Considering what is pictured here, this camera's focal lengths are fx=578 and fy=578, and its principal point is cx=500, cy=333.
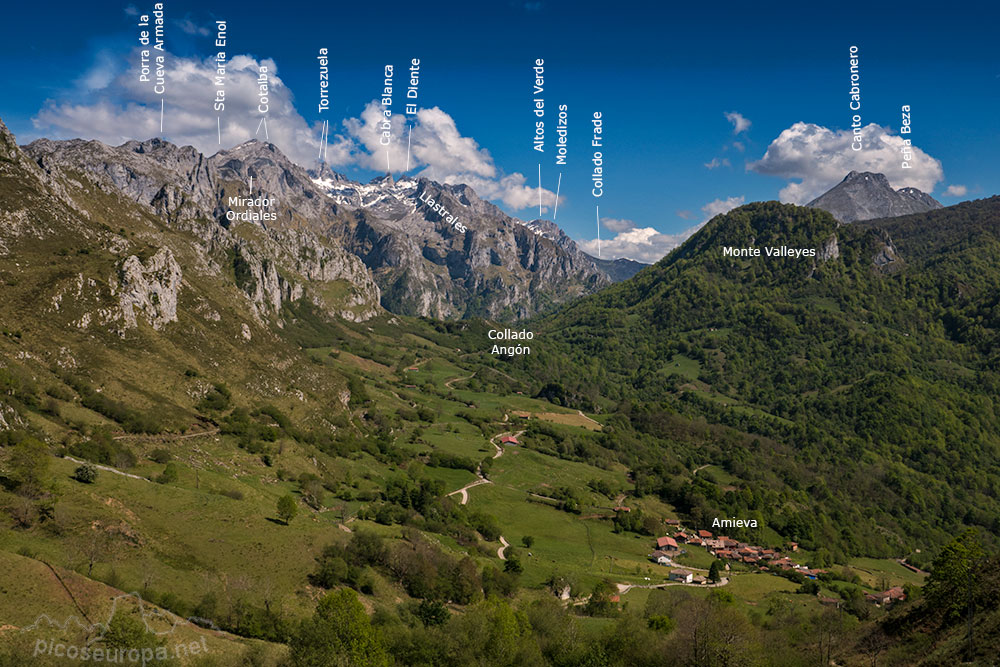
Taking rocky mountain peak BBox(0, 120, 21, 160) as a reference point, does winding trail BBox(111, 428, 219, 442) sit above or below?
below

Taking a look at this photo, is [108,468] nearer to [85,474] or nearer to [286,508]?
[85,474]

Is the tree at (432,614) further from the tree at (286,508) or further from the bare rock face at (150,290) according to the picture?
the bare rock face at (150,290)

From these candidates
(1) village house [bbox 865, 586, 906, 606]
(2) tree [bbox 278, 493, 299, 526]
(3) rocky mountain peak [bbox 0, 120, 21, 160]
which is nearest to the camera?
(2) tree [bbox 278, 493, 299, 526]

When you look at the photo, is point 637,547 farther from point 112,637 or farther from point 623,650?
point 112,637

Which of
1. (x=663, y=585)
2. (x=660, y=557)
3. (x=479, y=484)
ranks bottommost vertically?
(x=660, y=557)

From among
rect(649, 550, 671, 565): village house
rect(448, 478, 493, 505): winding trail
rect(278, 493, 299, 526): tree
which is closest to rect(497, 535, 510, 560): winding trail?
rect(448, 478, 493, 505): winding trail

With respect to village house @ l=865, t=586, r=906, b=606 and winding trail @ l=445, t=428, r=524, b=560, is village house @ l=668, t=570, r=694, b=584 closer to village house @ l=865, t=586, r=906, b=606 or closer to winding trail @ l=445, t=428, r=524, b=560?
village house @ l=865, t=586, r=906, b=606

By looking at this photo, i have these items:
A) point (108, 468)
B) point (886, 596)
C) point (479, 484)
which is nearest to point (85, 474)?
point (108, 468)

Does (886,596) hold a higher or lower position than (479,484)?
lower
